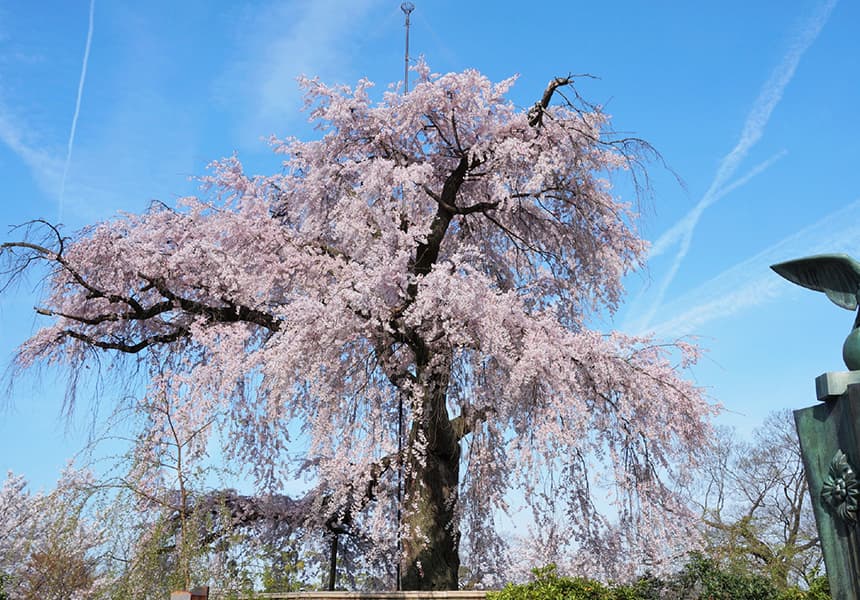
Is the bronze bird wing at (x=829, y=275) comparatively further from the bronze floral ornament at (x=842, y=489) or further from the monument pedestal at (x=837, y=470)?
the bronze floral ornament at (x=842, y=489)

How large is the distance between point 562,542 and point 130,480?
6038 mm

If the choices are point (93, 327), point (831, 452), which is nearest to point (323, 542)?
point (93, 327)

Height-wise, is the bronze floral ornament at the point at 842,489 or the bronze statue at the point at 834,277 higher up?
the bronze statue at the point at 834,277

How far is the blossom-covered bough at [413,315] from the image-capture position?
1085 cm

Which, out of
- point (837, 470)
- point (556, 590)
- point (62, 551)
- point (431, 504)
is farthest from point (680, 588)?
point (62, 551)

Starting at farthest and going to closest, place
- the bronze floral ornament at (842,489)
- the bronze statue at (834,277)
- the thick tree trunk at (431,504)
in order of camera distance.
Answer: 1. the thick tree trunk at (431,504)
2. the bronze statue at (834,277)
3. the bronze floral ornament at (842,489)

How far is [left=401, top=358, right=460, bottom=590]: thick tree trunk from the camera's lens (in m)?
11.6

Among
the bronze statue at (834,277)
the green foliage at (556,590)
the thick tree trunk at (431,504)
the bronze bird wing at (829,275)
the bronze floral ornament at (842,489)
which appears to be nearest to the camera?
the bronze floral ornament at (842,489)

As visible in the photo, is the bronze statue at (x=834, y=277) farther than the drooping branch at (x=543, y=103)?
No

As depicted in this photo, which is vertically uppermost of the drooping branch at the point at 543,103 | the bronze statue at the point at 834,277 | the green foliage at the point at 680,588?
the drooping branch at the point at 543,103

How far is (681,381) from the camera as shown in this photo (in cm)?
1161

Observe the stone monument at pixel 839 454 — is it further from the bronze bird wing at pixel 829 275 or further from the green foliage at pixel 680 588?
the green foliage at pixel 680 588

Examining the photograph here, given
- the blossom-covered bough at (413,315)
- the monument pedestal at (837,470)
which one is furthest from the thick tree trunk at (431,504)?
the monument pedestal at (837,470)

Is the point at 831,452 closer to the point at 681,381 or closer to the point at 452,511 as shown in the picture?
the point at 681,381
